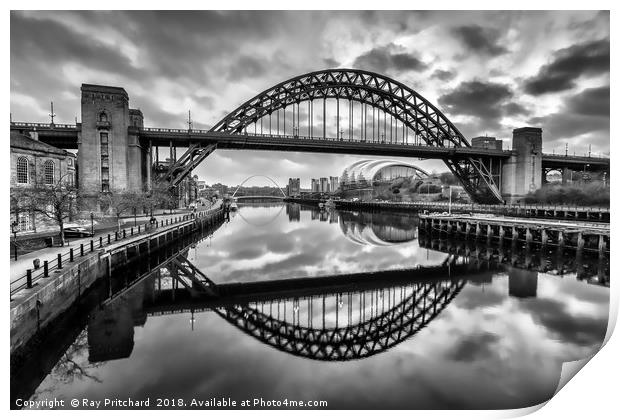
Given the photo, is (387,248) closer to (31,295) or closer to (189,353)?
(189,353)

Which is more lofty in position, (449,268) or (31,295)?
(31,295)

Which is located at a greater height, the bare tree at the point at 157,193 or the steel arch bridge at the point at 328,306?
the bare tree at the point at 157,193

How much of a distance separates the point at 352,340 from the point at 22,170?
77.2 feet

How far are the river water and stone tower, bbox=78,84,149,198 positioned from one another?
59.5ft

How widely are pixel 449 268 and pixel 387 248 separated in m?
8.61

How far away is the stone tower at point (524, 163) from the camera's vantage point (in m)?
48.7

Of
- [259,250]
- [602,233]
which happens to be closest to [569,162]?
[602,233]

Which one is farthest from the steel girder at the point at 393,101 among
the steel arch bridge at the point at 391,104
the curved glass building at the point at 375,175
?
the curved glass building at the point at 375,175

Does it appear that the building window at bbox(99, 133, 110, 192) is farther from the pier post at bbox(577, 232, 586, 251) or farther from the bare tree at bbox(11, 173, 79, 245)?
the pier post at bbox(577, 232, 586, 251)

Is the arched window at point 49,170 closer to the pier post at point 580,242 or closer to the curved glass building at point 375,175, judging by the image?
the pier post at point 580,242

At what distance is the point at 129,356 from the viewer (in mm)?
9906

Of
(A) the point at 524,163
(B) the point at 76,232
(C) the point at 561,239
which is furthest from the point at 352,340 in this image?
(A) the point at 524,163

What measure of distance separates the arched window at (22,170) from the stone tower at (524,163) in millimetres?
55424

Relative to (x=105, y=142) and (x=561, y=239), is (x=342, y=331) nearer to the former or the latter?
(x=561, y=239)
